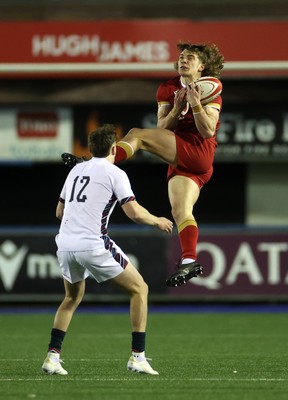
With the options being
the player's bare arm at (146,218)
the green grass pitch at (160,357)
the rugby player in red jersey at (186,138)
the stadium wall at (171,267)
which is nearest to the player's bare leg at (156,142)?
the rugby player in red jersey at (186,138)

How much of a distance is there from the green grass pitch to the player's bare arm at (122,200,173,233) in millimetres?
1142

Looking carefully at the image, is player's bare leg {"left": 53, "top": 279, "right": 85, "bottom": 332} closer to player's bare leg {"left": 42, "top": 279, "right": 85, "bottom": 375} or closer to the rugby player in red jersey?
player's bare leg {"left": 42, "top": 279, "right": 85, "bottom": 375}

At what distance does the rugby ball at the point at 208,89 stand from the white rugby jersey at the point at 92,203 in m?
1.17

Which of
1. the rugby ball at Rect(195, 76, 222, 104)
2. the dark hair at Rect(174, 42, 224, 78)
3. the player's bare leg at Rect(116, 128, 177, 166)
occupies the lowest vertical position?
the player's bare leg at Rect(116, 128, 177, 166)

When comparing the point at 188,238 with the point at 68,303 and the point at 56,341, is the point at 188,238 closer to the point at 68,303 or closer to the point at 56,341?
the point at 68,303

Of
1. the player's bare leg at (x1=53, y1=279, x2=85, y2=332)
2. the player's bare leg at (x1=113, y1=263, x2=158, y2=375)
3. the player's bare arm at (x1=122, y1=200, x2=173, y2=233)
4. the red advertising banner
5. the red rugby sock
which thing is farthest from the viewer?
the red advertising banner

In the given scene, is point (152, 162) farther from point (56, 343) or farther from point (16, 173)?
point (56, 343)

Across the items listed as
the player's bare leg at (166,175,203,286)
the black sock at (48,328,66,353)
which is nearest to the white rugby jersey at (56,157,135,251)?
the black sock at (48,328,66,353)

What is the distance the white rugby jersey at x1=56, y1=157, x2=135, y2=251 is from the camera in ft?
29.8

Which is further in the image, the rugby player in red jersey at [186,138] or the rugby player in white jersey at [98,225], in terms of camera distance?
the rugby player in red jersey at [186,138]

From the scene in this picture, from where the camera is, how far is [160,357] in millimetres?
11328

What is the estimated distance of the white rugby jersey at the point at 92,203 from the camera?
9078mm

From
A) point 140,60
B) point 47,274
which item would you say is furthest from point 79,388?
point 140,60

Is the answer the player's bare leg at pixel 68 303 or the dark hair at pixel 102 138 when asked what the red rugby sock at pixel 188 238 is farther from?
the dark hair at pixel 102 138
